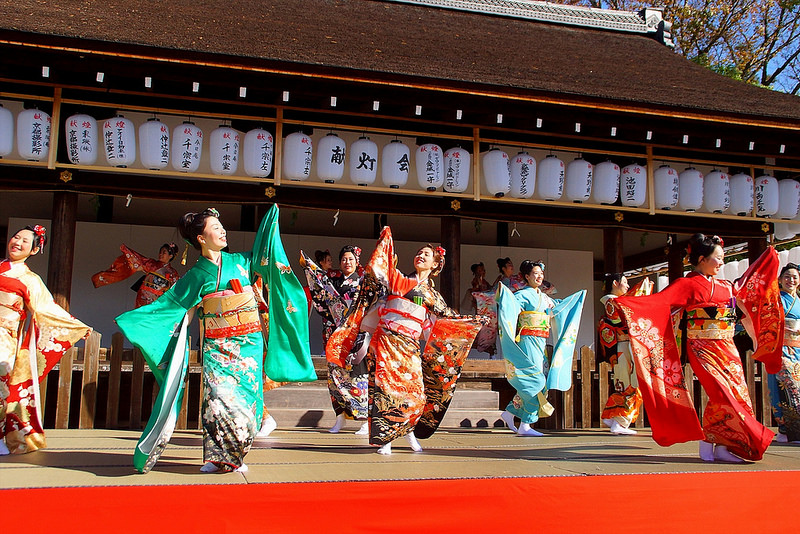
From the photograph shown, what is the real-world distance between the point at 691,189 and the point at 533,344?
4.18 m

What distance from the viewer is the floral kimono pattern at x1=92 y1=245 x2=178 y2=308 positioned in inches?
368

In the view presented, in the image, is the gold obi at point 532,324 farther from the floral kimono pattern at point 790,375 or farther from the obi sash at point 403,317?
the floral kimono pattern at point 790,375

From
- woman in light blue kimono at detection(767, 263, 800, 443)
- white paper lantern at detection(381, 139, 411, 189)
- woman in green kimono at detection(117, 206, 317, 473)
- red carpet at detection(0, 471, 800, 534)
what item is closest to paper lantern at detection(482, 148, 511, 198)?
white paper lantern at detection(381, 139, 411, 189)

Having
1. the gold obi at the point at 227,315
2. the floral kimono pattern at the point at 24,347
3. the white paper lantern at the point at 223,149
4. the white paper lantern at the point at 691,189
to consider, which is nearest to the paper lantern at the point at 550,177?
the white paper lantern at the point at 691,189

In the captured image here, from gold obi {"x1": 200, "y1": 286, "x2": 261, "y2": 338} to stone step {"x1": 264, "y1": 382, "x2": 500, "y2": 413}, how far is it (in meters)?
3.32

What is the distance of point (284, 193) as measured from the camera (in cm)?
935

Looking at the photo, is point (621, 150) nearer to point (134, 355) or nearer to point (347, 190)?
point (347, 190)

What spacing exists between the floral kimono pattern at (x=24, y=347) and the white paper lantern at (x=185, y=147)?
9.99ft

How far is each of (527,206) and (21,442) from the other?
6997 mm

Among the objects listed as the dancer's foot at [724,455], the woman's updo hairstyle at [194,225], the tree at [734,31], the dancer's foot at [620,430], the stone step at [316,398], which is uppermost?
the tree at [734,31]

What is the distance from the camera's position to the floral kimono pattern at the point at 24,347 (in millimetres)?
5367

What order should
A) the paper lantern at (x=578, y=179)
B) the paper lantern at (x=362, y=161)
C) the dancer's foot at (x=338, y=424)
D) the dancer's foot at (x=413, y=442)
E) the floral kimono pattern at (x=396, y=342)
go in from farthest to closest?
the paper lantern at (x=578, y=179) → the paper lantern at (x=362, y=161) → the dancer's foot at (x=338, y=424) → the dancer's foot at (x=413, y=442) → the floral kimono pattern at (x=396, y=342)

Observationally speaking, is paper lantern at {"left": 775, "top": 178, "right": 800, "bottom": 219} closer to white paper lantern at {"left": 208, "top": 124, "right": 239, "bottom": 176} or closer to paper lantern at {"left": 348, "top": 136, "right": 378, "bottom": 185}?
paper lantern at {"left": 348, "top": 136, "right": 378, "bottom": 185}

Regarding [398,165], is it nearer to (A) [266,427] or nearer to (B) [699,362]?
(A) [266,427]
